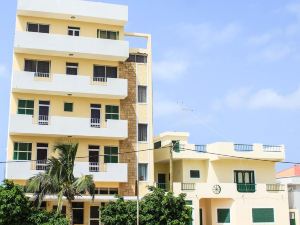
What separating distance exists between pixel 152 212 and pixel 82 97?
37.3ft

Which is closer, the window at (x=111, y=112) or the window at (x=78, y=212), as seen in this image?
the window at (x=78, y=212)

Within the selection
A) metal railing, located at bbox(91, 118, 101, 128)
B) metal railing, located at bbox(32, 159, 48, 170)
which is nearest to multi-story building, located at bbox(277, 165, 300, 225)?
metal railing, located at bbox(91, 118, 101, 128)

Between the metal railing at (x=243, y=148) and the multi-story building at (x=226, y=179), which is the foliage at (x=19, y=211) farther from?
the metal railing at (x=243, y=148)

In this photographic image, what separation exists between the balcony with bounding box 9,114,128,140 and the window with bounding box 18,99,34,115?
0.75 metres

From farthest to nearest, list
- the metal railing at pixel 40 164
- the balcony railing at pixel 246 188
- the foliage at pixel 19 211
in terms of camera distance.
A: 1. the balcony railing at pixel 246 188
2. the metal railing at pixel 40 164
3. the foliage at pixel 19 211

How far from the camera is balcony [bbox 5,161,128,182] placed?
35.4 meters

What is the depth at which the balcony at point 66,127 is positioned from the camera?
36156 millimetres

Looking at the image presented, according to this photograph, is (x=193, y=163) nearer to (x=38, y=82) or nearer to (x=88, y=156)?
(x=88, y=156)

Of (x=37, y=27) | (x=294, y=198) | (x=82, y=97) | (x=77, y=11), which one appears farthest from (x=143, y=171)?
(x=294, y=198)

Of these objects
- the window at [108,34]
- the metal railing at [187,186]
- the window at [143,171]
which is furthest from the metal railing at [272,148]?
the window at [108,34]

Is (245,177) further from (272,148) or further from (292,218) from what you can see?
(292,218)

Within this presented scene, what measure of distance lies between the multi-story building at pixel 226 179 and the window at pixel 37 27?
43.6 ft

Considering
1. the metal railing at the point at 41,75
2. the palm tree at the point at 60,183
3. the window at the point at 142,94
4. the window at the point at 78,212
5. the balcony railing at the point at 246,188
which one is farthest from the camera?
the balcony railing at the point at 246,188

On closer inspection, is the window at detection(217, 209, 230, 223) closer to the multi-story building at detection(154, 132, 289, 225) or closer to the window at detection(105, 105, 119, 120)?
the multi-story building at detection(154, 132, 289, 225)
